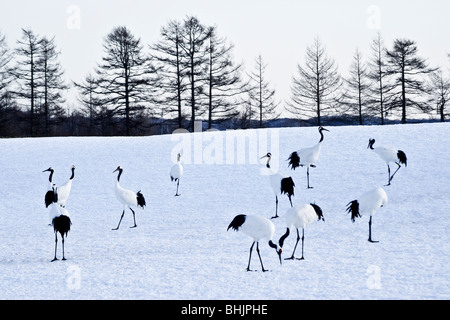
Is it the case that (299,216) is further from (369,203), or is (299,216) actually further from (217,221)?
(217,221)

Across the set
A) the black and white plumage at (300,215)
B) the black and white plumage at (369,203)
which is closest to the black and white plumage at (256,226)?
the black and white plumage at (300,215)

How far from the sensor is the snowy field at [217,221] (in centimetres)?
780

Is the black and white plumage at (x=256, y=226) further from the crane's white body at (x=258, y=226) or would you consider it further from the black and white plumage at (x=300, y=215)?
the black and white plumage at (x=300, y=215)

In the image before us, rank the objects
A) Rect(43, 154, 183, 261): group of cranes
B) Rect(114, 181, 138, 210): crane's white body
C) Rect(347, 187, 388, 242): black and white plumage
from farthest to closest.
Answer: Rect(114, 181, 138, 210): crane's white body, Rect(347, 187, 388, 242): black and white plumage, Rect(43, 154, 183, 261): group of cranes

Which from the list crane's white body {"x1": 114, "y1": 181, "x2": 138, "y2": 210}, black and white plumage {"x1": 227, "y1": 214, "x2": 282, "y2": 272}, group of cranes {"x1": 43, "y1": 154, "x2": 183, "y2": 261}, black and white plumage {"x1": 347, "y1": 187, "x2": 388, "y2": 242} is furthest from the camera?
crane's white body {"x1": 114, "y1": 181, "x2": 138, "y2": 210}

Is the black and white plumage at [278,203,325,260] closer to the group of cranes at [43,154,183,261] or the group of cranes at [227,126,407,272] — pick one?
the group of cranes at [227,126,407,272]

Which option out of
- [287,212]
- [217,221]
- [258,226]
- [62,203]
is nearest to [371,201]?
[287,212]

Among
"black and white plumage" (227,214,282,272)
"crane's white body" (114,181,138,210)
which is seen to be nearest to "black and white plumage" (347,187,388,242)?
"black and white plumage" (227,214,282,272)

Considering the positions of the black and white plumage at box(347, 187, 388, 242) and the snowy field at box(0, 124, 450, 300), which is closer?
the snowy field at box(0, 124, 450, 300)

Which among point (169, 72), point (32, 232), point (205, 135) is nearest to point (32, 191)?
point (32, 232)

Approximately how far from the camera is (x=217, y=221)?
13.1 m

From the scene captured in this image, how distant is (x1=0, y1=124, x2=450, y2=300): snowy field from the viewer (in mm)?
7801
